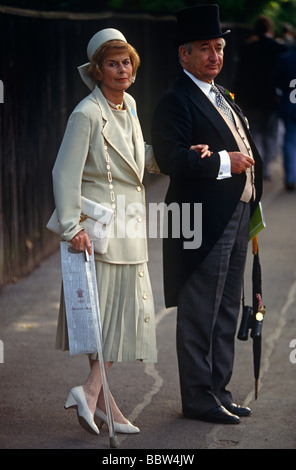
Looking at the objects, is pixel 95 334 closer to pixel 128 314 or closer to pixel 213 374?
pixel 128 314

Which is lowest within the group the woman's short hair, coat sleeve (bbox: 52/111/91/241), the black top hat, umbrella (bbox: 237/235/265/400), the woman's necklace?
umbrella (bbox: 237/235/265/400)

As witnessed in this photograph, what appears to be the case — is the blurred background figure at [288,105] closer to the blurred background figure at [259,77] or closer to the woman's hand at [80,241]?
the blurred background figure at [259,77]

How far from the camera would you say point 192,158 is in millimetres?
5051

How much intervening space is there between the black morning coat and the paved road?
798mm

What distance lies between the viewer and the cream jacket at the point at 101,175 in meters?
4.88

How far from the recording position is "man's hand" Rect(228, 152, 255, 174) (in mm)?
5082

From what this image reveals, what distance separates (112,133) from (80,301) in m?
0.84

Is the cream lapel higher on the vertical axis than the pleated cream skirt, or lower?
higher

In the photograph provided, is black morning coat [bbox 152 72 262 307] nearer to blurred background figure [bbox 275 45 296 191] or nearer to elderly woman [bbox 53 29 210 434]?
elderly woman [bbox 53 29 210 434]

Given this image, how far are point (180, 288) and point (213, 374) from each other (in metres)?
0.53
